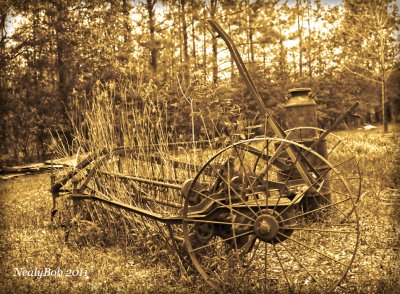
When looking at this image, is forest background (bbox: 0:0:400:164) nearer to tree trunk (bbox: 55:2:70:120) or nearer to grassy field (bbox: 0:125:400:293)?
tree trunk (bbox: 55:2:70:120)

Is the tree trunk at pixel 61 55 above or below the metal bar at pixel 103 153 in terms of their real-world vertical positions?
above

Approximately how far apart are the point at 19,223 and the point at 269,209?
14.5 ft

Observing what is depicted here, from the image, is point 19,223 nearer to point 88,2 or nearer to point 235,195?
point 235,195

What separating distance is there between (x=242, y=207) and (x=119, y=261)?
5.83 ft

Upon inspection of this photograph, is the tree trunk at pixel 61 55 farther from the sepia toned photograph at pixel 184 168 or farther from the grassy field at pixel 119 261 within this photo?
the grassy field at pixel 119 261

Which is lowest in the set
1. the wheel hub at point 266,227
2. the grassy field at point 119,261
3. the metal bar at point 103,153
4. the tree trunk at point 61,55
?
the grassy field at point 119,261

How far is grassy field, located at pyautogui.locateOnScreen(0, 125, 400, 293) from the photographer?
3.61m

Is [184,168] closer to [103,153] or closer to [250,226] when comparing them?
[103,153]

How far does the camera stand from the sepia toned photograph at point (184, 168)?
3453 millimetres

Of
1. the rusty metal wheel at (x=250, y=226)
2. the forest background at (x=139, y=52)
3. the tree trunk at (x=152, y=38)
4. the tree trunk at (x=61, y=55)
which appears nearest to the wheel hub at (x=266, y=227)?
the rusty metal wheel at (x=250, y=226)

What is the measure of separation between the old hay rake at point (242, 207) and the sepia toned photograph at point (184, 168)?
0.06ft

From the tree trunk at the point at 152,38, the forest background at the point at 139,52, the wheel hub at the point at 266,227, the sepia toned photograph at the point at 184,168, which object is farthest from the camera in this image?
the tree trunk at the point at 152,38

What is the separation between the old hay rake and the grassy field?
205 millimetres

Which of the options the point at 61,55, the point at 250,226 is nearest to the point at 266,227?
the point at 250,226
